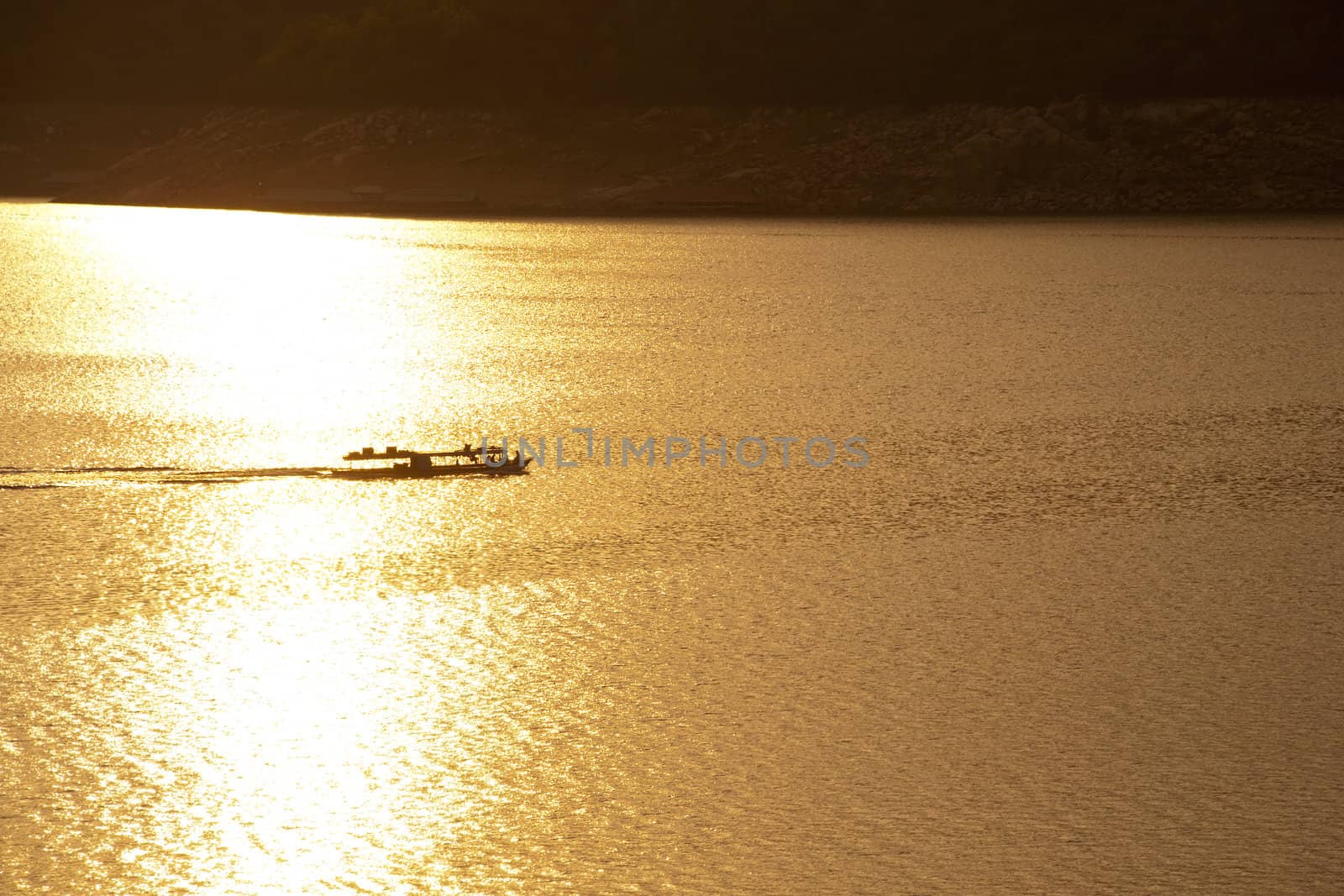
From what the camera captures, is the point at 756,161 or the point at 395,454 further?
the point at 756,161

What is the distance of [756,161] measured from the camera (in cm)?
3759

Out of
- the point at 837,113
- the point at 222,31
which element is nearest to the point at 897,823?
the point at 837,113

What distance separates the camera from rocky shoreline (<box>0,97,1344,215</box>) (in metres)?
35.0

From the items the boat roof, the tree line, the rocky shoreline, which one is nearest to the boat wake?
the boat roof

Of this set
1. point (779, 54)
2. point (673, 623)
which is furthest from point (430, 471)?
point (779, 54)

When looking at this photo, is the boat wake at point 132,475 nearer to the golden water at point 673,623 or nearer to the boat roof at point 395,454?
the golden water at point 673,623

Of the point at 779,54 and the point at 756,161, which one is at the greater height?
the point at 779,54

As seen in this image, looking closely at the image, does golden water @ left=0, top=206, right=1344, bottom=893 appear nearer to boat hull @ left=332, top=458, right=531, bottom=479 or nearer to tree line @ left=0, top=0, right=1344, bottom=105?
boat hull @ left=332, top=458, right=531, bottom=479

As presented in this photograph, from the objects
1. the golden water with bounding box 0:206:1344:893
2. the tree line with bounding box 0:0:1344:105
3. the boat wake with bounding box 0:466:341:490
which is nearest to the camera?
the golden water with bounding box 0:206:1344:893

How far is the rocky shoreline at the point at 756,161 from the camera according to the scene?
3500cm

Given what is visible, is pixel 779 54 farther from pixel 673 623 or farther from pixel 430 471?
pixel 673 623

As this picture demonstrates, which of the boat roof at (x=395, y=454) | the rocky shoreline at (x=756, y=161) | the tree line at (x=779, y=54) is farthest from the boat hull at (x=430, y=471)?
the tree line at (x=779, y=54)

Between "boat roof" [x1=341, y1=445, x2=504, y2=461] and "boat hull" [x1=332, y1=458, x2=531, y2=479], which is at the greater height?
"boat roof" [x1=341, y1=445, x2=504, y2=461]

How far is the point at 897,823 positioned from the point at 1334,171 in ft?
113
